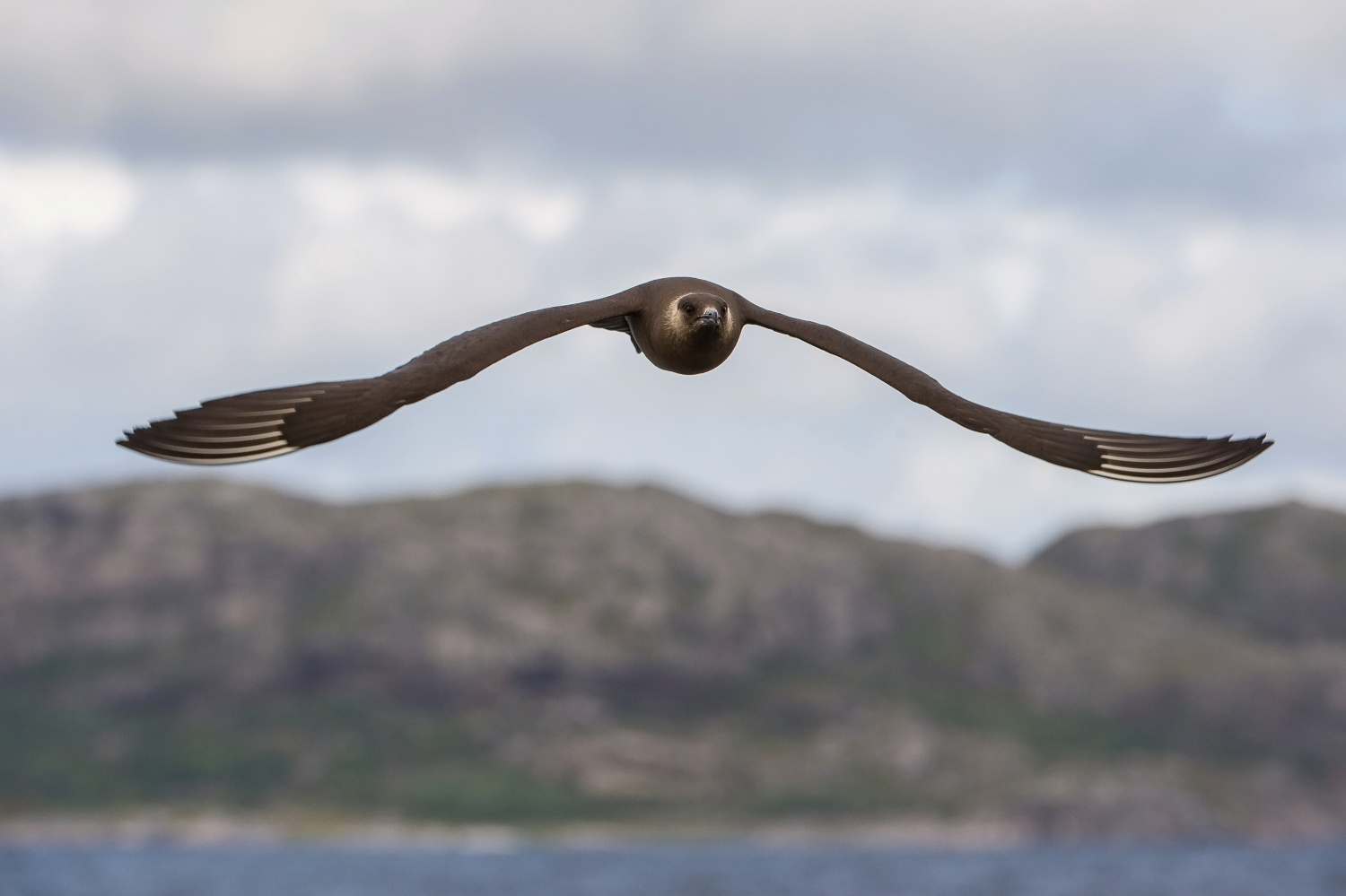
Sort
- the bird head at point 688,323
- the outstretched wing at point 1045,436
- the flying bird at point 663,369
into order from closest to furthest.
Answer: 1. the flying bird at point 663,369
2. the bird head at point 688,323
3. the outstretched wing at point 1045,436

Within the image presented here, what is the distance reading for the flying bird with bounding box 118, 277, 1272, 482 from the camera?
15.1m

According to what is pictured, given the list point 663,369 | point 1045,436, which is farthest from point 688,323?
point 1045,436

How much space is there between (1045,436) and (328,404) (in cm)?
691

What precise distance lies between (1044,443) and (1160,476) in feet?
3.84

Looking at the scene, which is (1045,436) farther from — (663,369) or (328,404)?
(328,404)

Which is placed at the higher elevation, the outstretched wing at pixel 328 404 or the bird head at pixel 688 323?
the bird head at pixel 688 323

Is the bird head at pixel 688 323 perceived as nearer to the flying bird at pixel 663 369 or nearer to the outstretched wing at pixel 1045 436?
the flying bird at pixel 663 369

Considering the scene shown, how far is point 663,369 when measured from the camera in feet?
59.7

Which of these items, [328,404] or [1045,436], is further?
[1045,436]

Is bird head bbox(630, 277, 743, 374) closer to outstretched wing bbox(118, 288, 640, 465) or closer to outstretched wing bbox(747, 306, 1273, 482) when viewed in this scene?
outstretched wing bbox(118, 288, 640, 465)

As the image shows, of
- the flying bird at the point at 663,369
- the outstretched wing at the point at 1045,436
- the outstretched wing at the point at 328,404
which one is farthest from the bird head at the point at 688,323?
the outstretched wing at the point at 1045,436

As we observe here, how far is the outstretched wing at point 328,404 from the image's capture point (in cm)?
1476

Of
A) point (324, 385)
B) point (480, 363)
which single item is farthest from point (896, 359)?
point (324, 385)

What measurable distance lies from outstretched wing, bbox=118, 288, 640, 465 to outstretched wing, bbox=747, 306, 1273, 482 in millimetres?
2132
